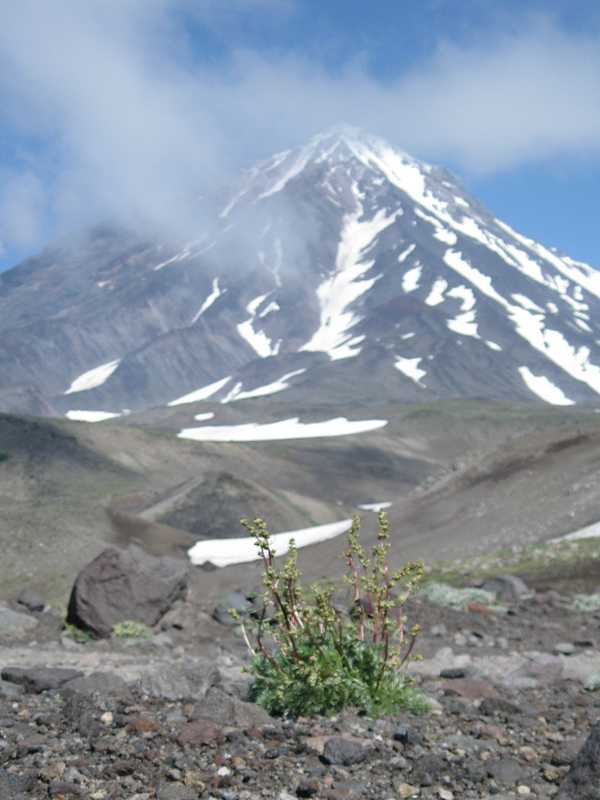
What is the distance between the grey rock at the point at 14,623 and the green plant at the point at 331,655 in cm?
717

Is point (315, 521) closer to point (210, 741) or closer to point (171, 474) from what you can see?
point (171, 474)

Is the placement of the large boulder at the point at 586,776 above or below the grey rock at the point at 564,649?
above

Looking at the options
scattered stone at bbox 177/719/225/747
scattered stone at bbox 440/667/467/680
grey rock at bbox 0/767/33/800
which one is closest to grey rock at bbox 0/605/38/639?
scattered stone at bbox 440/667/467/680

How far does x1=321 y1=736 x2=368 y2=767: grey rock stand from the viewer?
5.16 meters

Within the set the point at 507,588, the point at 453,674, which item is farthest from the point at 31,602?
the point at 453,674

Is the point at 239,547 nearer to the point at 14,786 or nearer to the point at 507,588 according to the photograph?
the point at 507,588

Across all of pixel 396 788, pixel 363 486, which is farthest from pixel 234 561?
pixel 363 486

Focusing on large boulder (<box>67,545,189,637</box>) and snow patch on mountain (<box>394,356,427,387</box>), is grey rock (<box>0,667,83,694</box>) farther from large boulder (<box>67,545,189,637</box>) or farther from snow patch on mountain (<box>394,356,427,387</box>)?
snow patch on mountain (<box>394,356,427,387</box>)

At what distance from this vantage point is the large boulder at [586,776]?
13.2 feet

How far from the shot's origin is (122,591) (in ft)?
45.9

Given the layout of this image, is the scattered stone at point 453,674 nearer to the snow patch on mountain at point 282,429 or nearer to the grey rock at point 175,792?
the grey rock at point 175,792

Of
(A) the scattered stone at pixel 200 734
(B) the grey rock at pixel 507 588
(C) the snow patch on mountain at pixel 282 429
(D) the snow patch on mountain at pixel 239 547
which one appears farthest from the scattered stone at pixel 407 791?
(C) the snow patch on mountain at pixel 282 429

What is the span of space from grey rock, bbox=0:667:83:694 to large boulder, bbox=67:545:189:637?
18.0 feet

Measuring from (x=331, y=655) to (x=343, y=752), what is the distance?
1.24 metres
